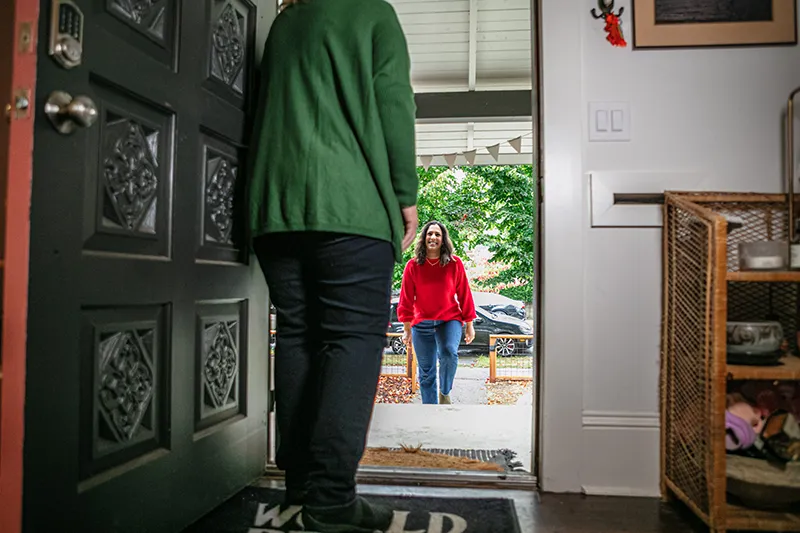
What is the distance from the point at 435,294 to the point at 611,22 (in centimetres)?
214

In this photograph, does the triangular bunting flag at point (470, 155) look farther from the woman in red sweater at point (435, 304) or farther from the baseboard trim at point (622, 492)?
the baseboard trim at point (622, 492)

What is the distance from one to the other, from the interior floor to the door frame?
87 centimetres

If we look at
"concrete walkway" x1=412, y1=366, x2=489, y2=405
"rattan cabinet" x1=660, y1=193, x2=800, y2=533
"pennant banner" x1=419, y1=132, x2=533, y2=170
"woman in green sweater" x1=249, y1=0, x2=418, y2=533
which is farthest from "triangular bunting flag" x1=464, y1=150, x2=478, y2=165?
"woman in green sweater" x1=249, y1=0, x2=418, y2=533

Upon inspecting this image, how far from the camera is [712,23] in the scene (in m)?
1.60

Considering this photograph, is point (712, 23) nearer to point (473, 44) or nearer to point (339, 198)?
point (339, 198)

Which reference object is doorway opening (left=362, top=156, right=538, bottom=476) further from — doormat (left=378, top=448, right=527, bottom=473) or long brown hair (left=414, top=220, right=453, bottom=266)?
long brown hair (left=414, top=220, right=453, bottom=266)

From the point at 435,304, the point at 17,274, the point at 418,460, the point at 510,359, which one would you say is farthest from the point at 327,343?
the point at 510,359

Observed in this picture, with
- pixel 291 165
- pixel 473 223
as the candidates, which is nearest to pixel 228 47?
pixel 291 165

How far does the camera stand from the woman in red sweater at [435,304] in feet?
11.5

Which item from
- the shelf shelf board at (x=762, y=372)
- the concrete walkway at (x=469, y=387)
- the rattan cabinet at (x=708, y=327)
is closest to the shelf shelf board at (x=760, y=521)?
the rattan cabinet at (x=708, y=327)

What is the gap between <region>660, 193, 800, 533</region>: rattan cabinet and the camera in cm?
121

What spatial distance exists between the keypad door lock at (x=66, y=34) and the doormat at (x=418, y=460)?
5.06ft

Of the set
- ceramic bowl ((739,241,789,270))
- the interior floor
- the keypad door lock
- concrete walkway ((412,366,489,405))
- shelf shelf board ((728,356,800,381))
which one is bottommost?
concrete walkway ((412,366,489,405))

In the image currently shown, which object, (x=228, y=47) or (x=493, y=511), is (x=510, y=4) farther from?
(x=493, y=511)
